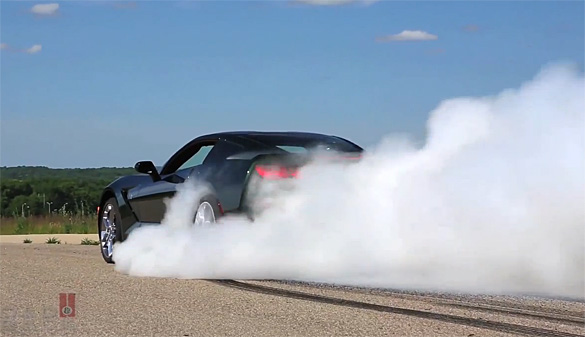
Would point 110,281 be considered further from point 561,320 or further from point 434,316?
point 561,320

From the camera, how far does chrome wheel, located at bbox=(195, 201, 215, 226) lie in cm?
1080

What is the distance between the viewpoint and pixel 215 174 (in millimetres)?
10961

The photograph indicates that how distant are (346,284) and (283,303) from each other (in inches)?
58.4

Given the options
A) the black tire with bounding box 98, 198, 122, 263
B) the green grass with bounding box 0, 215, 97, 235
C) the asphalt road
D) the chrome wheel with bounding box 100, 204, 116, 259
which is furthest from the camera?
the green grass with bounding box 0, 215, 97, 235

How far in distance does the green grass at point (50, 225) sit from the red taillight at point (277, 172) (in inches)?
662

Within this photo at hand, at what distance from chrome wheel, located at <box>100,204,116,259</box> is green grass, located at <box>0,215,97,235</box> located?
1384 cm

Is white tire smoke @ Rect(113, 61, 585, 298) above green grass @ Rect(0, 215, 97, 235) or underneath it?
underneath

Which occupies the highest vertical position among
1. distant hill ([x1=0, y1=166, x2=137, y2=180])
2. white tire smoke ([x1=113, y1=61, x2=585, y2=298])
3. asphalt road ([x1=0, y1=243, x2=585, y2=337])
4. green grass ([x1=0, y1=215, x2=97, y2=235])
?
distant hill ([x1=0, y1=166, x2=137, y2=180])

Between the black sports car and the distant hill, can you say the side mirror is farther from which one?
the distant hill

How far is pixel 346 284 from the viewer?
967 centimetres

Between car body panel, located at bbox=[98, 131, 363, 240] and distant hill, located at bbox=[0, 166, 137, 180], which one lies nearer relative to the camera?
car body panel, located at bbox=[98, 131, 363, 240]

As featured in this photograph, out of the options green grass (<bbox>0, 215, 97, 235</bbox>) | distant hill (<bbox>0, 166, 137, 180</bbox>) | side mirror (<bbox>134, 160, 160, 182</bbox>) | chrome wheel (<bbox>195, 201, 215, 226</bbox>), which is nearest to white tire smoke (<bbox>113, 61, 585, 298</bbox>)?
chrome wheel (<bbox>195, 201, 215, 226</bbox>)

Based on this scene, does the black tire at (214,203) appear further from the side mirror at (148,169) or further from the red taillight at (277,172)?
the side mirror at (148,169)

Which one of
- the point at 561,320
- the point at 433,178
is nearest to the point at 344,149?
the point at 433,178
